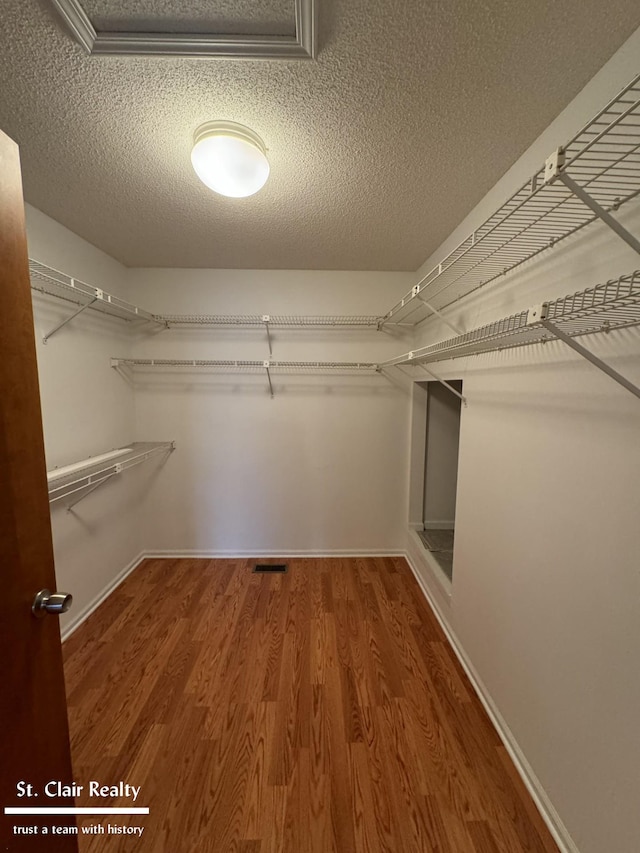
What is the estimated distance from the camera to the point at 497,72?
0.95m

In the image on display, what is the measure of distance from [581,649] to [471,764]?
757mm

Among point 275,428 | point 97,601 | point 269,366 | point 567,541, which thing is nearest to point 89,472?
point 97,601

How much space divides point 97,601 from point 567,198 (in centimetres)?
316

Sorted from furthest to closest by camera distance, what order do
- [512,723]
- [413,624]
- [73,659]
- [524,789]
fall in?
1. [413,624]
2. [73,659]
3. [512,723]
4. [524,789]

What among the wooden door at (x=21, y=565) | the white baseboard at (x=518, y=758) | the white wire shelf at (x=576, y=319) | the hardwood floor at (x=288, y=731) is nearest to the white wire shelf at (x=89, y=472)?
the wooden door at (x=21, y=565)

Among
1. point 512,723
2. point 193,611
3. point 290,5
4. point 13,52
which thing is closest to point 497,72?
point 290,5

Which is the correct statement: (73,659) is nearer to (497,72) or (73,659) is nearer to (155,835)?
(155,835)

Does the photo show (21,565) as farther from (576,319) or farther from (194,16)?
(576,319)

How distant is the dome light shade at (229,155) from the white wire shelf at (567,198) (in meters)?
0.81

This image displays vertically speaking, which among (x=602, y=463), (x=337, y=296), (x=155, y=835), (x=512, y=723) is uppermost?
(x=337, y=296)

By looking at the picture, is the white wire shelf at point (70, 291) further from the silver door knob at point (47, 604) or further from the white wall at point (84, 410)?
the silver door knob at point (47, 604)

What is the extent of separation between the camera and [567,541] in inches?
41.7

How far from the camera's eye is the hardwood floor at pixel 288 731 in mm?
1097

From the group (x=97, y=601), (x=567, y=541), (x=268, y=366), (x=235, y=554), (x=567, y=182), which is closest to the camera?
(x=567, y=182)
